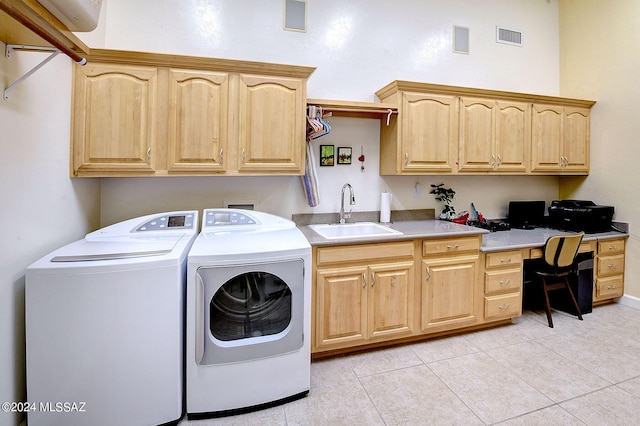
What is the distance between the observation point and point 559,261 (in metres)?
2.74

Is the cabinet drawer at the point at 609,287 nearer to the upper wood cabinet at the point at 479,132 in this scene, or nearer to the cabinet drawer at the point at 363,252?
the upper wood cabinet at the point at 479,132

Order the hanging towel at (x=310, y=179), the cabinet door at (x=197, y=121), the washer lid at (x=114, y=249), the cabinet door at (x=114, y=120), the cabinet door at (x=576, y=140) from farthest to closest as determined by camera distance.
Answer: the cabinet door at (x=576, y=140) → the hanging towel at (x=310, y=179) → the cabinet door at (x=197, y=121) → the cabinet door at (x=114, y=120) → the washer lid at (x=114, y=249)

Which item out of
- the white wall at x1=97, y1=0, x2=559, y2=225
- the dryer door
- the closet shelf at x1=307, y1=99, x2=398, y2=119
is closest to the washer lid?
the dryer door

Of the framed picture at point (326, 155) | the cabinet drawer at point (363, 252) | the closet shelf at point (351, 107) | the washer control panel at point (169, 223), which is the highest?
the closet shelf at point (351, 107)

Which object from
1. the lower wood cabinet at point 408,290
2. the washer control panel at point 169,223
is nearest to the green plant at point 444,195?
the lower wood cabinet at point 408,290

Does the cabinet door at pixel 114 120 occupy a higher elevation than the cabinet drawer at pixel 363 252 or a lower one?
higher

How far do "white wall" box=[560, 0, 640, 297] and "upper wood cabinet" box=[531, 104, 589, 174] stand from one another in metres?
0.14

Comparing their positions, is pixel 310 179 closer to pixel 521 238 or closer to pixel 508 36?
pixel 521 238

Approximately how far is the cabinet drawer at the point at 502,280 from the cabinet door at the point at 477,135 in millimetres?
987

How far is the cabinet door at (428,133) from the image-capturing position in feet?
8.89

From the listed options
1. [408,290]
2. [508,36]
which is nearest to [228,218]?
[408,290]

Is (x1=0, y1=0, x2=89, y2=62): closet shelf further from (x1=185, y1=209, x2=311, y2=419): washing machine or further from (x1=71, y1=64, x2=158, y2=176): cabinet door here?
(x1=185, y1=209, x2=311, y2=419): washing machine

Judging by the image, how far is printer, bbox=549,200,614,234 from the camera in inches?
122

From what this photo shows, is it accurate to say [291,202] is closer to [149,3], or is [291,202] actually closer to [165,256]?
[165,256]
